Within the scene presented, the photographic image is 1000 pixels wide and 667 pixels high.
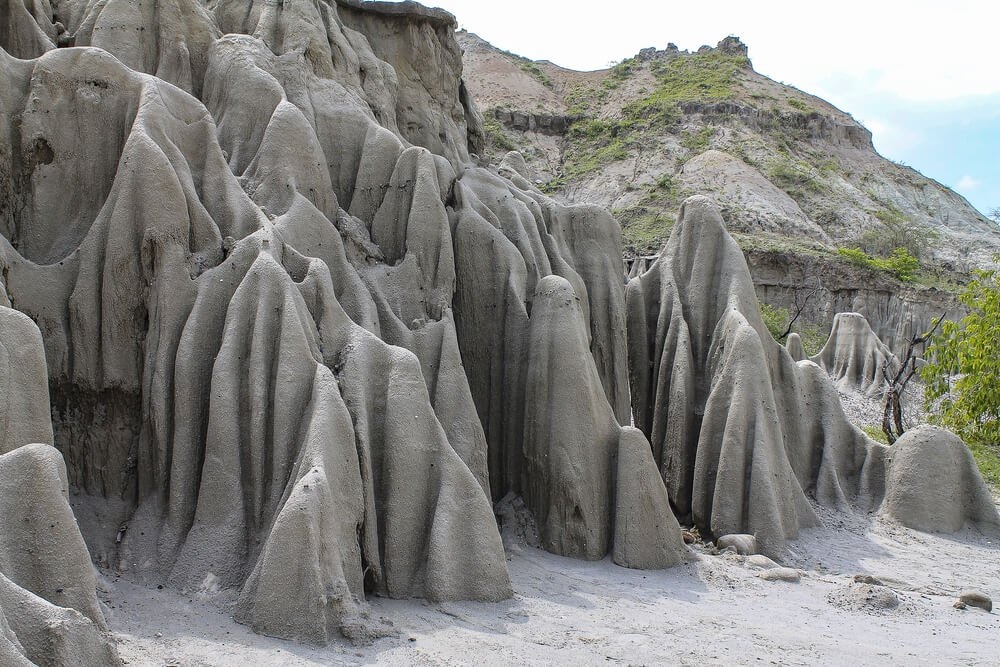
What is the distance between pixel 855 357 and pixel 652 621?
936 inches

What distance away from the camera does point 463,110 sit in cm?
1773

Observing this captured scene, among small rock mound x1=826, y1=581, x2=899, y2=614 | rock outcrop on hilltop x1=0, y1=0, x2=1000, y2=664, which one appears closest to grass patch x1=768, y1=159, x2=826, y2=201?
rock outcrop on hilltop x1=0, y1=0, x2=1000, y2=664

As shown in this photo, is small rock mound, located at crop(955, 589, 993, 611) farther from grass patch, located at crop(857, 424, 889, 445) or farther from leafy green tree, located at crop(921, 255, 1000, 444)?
grass patch, located at crop(857, 424, 889, 445)

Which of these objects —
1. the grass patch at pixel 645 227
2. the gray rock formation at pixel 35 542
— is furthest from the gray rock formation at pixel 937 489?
the grass patch at pixel 645 227

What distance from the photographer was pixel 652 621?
9406mm

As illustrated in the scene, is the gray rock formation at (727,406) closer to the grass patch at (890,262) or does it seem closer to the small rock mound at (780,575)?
the small rock mound at (780,575)

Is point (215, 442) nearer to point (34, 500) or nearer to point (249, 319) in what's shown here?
point (249, 319)

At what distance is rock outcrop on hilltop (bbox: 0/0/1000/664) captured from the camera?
339 inches

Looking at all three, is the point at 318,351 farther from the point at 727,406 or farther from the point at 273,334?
the point at 727,406

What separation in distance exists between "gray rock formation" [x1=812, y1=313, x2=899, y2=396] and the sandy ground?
57.3 ft

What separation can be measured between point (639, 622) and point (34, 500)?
18.6ft

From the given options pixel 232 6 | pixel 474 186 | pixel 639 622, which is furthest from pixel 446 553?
pixel 232 6

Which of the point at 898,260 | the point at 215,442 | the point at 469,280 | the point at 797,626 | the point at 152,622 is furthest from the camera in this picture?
the point at 898,260

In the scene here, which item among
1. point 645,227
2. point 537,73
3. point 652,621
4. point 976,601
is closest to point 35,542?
point 652,621
